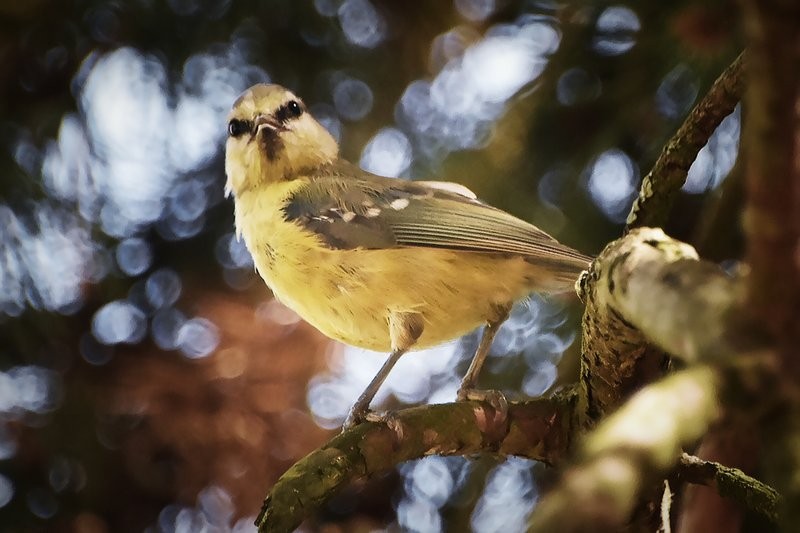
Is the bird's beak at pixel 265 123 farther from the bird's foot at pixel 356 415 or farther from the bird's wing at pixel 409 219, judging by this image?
the bird's foot at pixel 356 415

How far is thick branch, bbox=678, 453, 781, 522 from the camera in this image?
33.9 inches

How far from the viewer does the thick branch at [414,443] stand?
0.78m

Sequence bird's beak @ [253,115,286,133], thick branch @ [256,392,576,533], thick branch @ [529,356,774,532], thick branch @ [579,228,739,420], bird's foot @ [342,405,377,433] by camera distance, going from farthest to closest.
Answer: bird's beak @ [253,115,286,133], bird's foot @ [342,405,377,433], thick branch @ [256,392,576,533], thick branch @ [579,228,739,420], thick branch @ [529,356,774,532]

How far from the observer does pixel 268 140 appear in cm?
146

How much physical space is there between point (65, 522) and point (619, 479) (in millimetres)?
1433

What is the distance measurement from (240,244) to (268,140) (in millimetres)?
376

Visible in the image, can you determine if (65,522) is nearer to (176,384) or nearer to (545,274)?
(176,384)

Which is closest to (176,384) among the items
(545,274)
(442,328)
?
(442,328)

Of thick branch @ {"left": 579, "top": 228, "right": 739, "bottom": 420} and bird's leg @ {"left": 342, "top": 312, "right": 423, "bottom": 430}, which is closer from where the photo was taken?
thick branch @ {"left": 579, "top": 228, "right": 739, "bottom": 420}

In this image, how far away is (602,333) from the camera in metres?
0.78

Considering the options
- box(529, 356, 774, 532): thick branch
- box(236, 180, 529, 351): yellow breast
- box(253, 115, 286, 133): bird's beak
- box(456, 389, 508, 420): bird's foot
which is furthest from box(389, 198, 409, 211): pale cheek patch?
box(529, 356, 774, 532): thick branch

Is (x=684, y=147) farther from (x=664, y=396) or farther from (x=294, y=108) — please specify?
(x=294, y=108)

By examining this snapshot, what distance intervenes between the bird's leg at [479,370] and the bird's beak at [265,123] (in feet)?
1.64

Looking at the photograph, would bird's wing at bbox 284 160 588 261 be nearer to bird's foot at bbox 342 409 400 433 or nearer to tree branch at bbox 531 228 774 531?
bird's foot at bbox 342 409 400 433
